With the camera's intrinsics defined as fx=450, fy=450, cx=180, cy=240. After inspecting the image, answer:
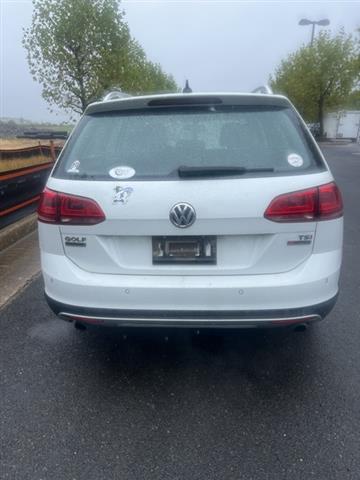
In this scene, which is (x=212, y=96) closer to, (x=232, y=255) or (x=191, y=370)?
(x=232, y=255)

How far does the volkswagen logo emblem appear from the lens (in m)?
2.38

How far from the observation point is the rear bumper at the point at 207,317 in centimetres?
247

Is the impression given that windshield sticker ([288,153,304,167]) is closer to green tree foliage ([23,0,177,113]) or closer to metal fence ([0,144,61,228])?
metal fence ([0,144,61,228])

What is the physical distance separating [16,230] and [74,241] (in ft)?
12.7

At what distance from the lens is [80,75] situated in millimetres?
16156

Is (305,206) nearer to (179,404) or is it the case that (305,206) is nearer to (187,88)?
(179,404)

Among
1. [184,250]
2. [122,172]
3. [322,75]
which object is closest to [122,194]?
[122,172]

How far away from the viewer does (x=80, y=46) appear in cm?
1580

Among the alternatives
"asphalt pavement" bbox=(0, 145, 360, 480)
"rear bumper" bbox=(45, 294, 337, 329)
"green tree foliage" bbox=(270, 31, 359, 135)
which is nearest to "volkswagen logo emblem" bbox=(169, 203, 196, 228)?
"rear bumper" bbox=(45, 294, 337, 329)

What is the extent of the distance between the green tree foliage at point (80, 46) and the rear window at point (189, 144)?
1398cm

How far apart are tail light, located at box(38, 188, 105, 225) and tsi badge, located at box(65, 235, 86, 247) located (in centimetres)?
9

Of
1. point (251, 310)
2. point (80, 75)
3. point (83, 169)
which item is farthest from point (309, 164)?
point (80, 75)

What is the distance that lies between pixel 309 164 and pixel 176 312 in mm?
1129

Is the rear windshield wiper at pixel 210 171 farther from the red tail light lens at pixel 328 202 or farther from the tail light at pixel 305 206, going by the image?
the red tail light lens at pixel 328 202
